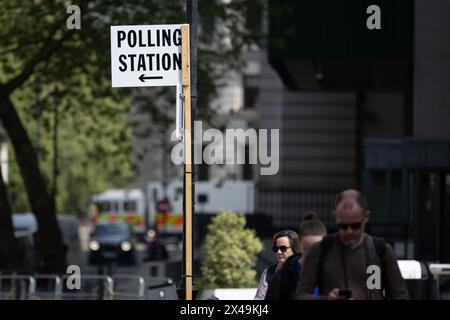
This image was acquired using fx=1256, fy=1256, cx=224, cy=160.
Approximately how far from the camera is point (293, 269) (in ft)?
28.1

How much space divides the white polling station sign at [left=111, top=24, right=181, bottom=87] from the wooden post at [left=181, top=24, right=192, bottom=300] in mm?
165

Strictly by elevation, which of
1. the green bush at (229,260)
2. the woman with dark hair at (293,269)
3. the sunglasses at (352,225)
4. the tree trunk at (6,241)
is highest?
the sunglasses at (352,225)

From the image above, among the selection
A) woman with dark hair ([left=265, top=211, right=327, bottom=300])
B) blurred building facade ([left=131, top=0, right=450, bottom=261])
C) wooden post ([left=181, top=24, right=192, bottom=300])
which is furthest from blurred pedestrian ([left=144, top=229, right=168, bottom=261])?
woman with dark hair ([left=265, top=211, right=327, bottom=300])

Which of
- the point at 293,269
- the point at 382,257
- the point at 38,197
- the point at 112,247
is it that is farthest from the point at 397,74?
the point at 382,257

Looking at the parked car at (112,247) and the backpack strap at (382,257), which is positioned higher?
the backpack strap at (382,257)

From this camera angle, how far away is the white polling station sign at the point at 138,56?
1032cm

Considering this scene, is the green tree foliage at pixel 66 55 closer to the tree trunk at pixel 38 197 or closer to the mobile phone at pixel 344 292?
the tree trunk at pixel 38 197

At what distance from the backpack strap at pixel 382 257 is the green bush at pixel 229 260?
37.7ft

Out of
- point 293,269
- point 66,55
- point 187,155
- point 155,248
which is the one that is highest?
point 66,55

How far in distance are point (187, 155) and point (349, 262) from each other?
304 centimetres

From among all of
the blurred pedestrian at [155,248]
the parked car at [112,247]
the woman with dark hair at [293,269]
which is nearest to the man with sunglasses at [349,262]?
the woman with dark hair at [293,269]

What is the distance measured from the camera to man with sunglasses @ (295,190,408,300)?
748 cm

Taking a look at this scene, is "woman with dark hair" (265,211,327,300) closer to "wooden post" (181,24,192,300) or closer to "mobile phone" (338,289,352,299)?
"mobile phone" (338,289,352,299)

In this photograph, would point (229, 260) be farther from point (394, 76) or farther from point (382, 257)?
point (394, 76)
